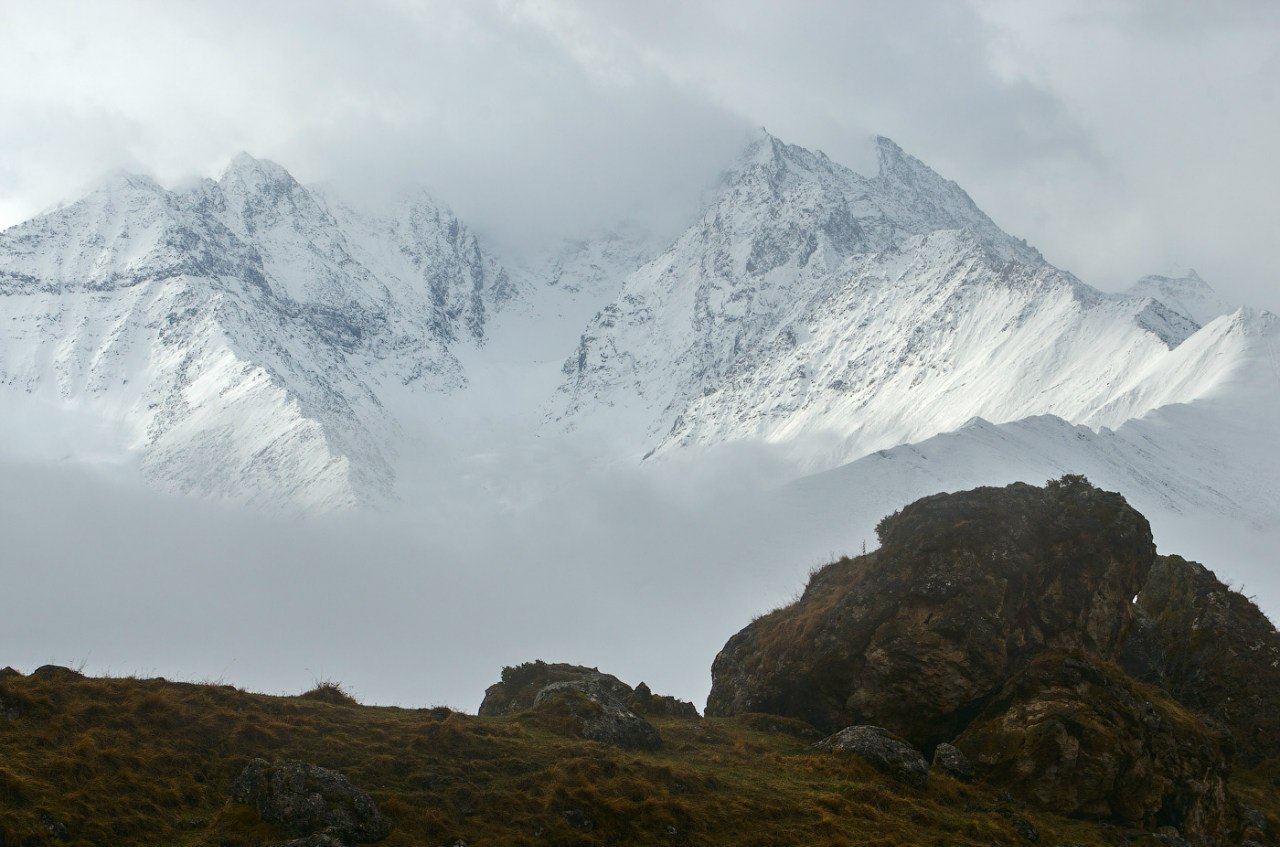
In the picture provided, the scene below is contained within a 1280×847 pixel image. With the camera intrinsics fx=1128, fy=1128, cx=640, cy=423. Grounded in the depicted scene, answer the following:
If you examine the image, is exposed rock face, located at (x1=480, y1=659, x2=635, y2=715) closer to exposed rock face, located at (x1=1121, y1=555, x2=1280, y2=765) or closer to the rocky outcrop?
the rocky outcrop

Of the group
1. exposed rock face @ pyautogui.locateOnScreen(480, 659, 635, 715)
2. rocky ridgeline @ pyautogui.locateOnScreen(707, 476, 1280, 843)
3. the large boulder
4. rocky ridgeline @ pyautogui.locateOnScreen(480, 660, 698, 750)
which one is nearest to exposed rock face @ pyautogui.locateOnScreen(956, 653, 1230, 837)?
rocky ridgeline @ pyautogui.locateOnScreen(707, 476, 1280, 843)

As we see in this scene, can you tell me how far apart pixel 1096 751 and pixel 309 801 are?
1956cm

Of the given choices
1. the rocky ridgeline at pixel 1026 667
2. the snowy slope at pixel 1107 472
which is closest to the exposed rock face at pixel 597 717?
the rocky ridgeline at pixel 1026 667

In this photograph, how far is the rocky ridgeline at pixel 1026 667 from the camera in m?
29.3

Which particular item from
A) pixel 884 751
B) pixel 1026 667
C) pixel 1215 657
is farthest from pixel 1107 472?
pixel 884 751

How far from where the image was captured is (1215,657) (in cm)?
4075

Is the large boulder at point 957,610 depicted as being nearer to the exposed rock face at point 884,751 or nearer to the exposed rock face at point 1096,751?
the exposed rock face at point 1096,751

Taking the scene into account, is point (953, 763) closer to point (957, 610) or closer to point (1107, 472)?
point (957, 610)

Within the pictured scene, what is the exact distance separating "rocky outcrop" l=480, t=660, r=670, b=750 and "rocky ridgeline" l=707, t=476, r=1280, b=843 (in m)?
4.05

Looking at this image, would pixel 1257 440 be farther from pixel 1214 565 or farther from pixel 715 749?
pixel 715 749

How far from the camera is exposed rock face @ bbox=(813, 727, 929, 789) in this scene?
1127 inches

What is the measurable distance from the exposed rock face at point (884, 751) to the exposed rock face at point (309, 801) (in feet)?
A: 43.2

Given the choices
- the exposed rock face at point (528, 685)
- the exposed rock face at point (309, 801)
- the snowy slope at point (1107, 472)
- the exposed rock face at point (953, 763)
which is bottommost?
the exposed rock face at point (309, 801)

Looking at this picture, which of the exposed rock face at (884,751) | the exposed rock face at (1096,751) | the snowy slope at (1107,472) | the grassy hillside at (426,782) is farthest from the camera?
the snowy slope at (1107,472)
